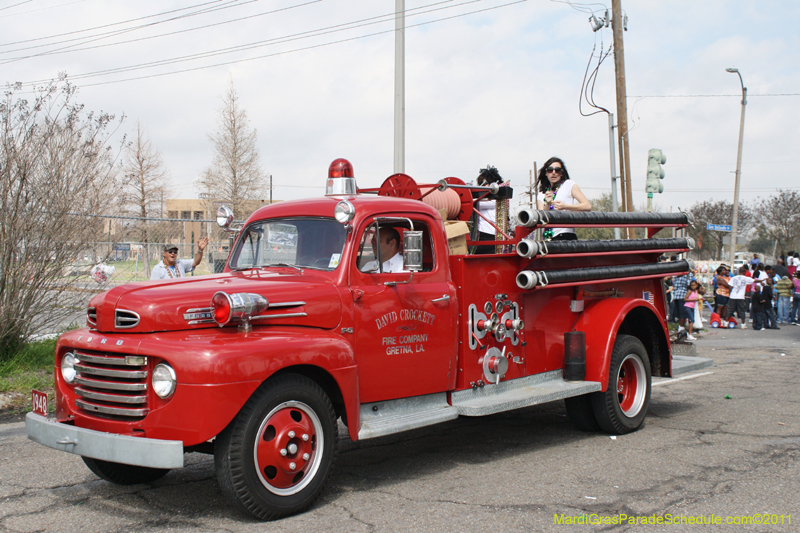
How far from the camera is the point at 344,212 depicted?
4969 mm

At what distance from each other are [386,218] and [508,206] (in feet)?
6.52

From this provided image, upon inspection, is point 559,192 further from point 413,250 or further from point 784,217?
point 784,217

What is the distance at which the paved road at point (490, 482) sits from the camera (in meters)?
4.42

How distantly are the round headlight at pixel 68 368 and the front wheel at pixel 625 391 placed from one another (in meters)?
4.51

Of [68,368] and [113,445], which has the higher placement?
[68,368]

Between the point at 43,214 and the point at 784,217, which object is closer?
the point at 43,214

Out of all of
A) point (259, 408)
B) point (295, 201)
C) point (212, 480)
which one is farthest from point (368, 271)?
point (212, 480)

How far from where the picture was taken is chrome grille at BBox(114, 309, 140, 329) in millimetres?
4375

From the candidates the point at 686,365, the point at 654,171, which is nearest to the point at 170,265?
the point at 686,365

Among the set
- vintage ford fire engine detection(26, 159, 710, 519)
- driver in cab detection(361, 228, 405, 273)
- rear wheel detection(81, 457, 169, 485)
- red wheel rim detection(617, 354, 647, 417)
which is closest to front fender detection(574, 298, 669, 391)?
vintage ford fire engine detection(26, 159, 710, 519)

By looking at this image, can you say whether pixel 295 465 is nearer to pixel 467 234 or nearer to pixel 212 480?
pixel 212 480

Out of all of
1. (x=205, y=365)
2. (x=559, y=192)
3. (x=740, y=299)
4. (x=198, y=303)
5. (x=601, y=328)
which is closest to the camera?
(x=205, y=365)

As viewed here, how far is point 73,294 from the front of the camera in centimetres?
929

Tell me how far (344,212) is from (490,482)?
2.27m
